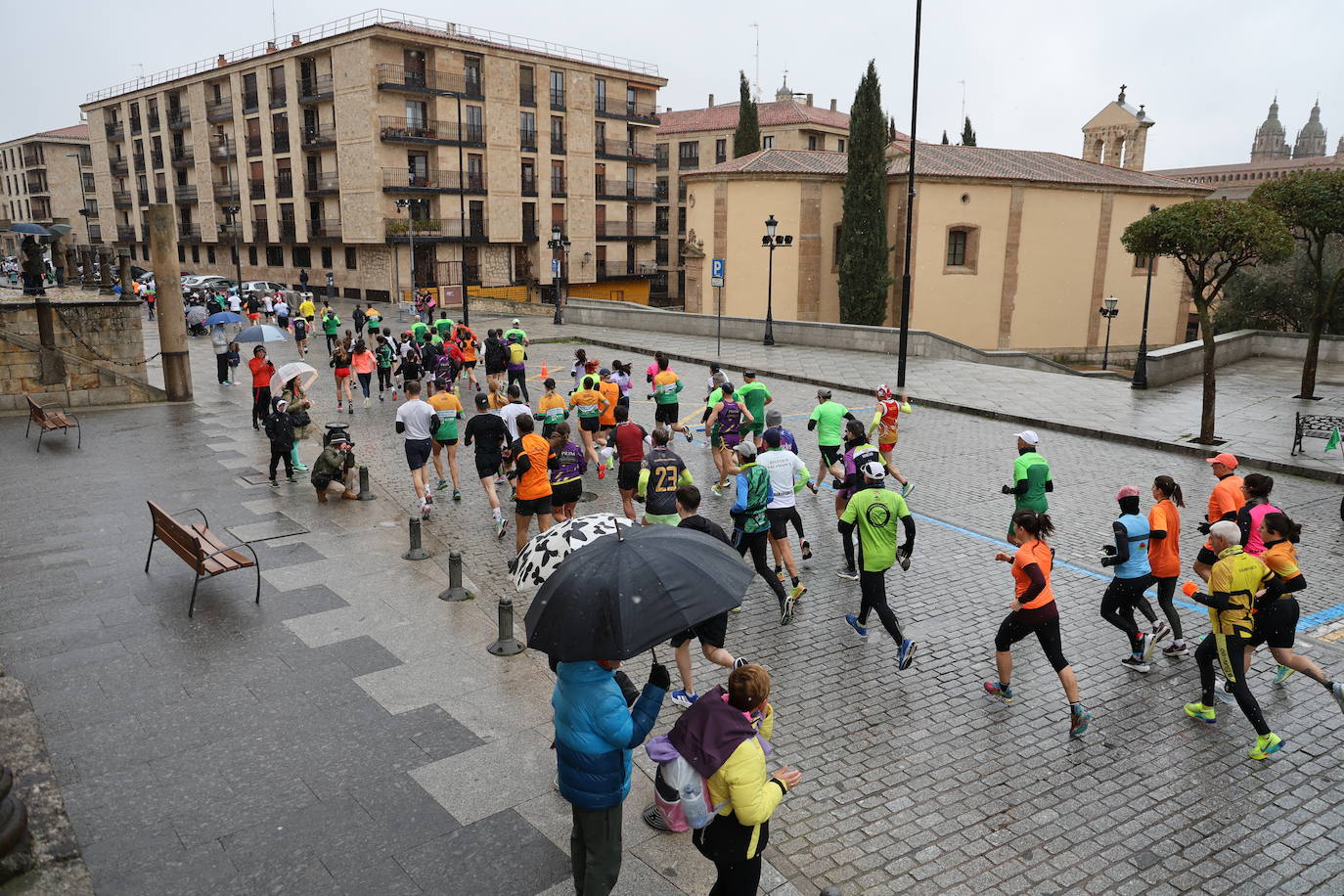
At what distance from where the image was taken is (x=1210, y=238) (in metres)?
16.5

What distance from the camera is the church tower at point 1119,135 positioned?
171ft

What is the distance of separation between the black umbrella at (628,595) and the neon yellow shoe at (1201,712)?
173 inches

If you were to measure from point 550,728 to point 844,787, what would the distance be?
219 cm

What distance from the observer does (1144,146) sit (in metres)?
52.7

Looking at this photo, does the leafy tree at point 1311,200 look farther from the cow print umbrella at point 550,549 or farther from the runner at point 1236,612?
the cow print umbrella at point 550,549

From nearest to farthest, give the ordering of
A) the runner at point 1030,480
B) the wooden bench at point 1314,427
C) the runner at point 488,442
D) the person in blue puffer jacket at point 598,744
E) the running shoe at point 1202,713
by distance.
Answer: the person in blue puffer jacket at point 598,744, the running shoe at point 1202,713, the runner at point 1030,480, the runner at point 488,442, the wooden bench at point 1314,427

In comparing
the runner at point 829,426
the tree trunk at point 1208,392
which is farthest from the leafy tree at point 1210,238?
the runner at point 829,426

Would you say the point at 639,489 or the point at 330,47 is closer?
the point at 639,489

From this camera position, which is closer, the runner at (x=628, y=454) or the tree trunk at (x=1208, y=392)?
the runner at (x=628, y=454)

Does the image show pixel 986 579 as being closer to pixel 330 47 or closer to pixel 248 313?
pixel 248 313

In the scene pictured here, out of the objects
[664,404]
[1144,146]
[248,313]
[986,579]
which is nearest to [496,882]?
[986,579]

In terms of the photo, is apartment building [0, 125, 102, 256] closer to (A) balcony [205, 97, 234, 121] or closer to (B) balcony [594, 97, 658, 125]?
(A) balcony [205, 97, 234, 121]

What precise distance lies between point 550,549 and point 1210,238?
15.7m

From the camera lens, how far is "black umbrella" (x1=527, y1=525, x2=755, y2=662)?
4.25 meters
